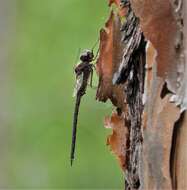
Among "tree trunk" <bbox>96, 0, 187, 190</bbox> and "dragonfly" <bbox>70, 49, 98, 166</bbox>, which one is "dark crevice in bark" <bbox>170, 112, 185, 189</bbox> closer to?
"tree trunk" <bbox>96, 0, 187, 190</bbox>

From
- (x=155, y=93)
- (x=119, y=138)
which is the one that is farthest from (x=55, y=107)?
(x=155, y=93)

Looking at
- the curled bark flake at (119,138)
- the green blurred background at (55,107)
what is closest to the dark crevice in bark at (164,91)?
the curled bark flake at (119,138)

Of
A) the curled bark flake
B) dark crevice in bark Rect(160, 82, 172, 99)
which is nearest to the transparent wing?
the curled bark flake

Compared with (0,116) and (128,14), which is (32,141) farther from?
(128,14)

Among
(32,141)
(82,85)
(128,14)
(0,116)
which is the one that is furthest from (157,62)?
(0,116)

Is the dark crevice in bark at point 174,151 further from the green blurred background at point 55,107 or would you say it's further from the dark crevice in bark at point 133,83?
the green blurred background at point 55,107

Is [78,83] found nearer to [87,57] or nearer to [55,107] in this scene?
[87,57]
